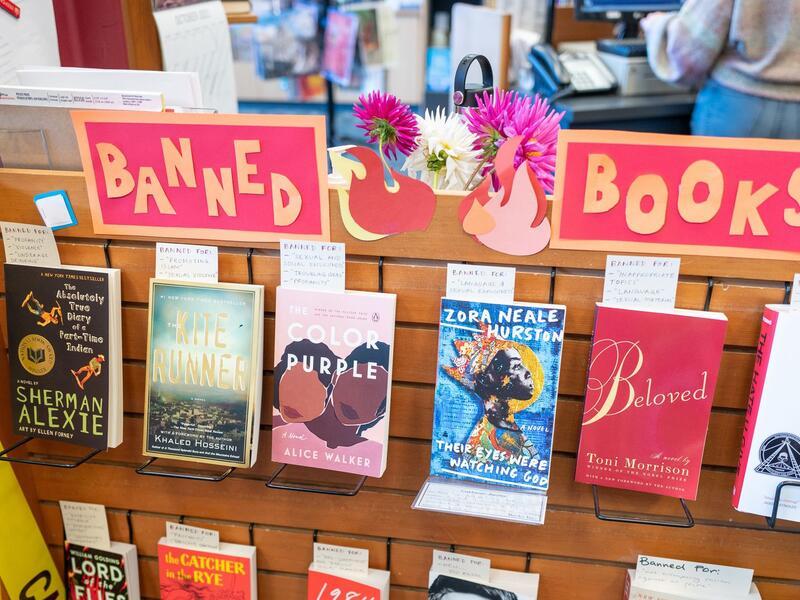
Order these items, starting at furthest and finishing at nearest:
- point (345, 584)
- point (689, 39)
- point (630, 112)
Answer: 1. point (630, 112)
2. point (689, 39)
3. point (345, 584)

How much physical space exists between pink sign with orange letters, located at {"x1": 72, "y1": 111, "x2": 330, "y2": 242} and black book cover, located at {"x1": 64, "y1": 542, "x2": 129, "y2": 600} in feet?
2.28

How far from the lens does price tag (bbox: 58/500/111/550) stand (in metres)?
1.39

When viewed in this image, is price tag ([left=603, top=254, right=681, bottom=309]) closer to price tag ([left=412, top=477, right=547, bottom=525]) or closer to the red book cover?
price tag ([left=412, top=477, right=547, bottom=525])

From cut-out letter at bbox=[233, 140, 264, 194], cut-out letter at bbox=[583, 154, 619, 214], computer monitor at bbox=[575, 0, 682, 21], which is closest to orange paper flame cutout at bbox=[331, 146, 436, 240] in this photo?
cut-out letter at bbox=[233, 140, 264, 194]

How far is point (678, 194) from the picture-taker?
3.27ft

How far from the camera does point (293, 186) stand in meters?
1.08

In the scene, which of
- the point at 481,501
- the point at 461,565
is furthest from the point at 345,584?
the point at 481,501

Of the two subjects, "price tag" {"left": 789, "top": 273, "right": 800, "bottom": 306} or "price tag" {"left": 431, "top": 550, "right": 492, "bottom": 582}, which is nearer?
"price tag" {"left": 789, "top": 273, "right": 800, "bottom": 306}

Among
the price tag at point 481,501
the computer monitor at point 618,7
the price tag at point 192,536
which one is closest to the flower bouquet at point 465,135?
the price tag at point 481,501

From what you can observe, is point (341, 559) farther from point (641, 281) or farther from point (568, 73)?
point (568, 73)

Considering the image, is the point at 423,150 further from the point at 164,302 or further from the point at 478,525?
the point at 478,525

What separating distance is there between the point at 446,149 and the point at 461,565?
29.6 inches

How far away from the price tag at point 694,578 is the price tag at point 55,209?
1151mm

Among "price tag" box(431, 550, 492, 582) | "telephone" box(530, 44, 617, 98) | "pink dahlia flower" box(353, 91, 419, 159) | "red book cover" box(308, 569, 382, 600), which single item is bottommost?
"red book cover" box(308, 569, 382, 600)
